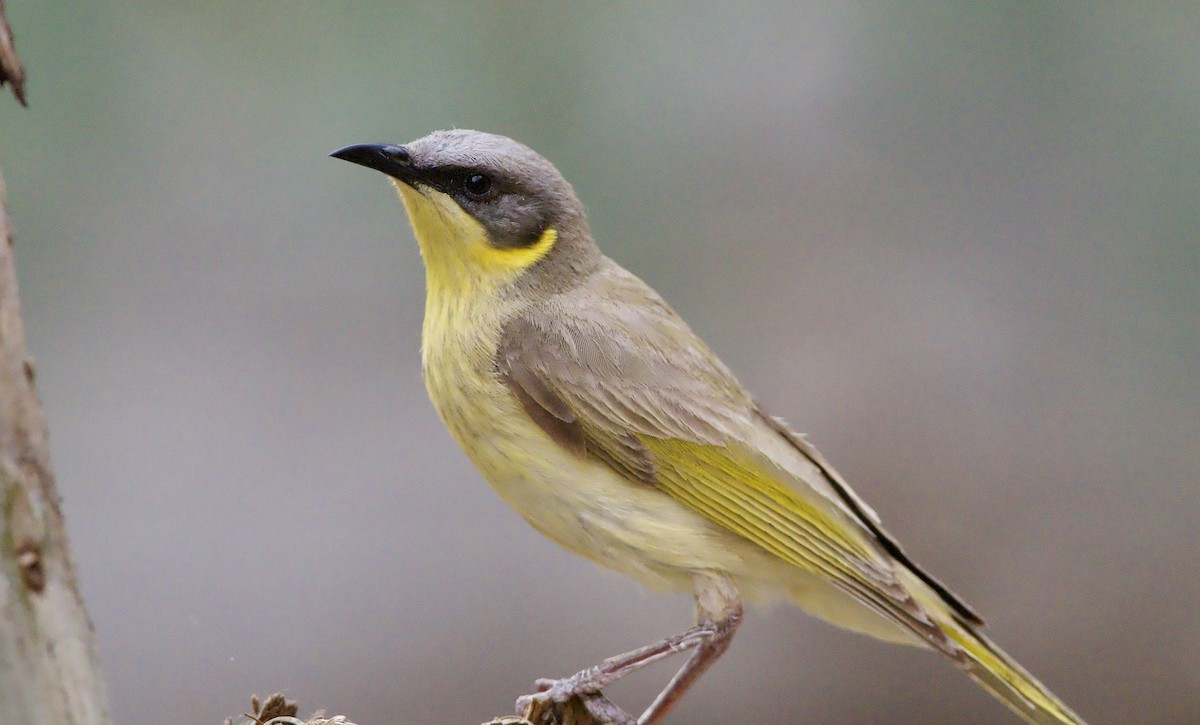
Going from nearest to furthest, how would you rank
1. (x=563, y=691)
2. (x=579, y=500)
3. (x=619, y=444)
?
1. (x=563, y=691)
2. (x=579, y=500)
3. (x=619, y=444)

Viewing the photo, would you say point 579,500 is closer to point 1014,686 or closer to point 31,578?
point 1014,686

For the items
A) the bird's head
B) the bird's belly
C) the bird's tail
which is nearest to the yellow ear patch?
the bird's head

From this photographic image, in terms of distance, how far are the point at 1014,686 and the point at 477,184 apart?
6.42ft

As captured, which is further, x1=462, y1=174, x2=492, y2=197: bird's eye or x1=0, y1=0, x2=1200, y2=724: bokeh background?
x1=0, y1=0, x2=1200, y2=724: bokeh background

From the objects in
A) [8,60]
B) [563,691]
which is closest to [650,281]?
[563,691]

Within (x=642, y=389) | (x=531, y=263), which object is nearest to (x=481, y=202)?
(x=531, y=263)

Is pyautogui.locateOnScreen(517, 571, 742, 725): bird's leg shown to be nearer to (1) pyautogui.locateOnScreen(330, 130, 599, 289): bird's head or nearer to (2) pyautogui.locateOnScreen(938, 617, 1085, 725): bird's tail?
(2) pyautogui.locateOnScreen(938, 617, 1085, 725): bird's tail

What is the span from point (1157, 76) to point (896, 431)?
6.82 ft

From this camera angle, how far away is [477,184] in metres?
3.23

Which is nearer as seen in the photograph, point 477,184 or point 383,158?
point 383,158

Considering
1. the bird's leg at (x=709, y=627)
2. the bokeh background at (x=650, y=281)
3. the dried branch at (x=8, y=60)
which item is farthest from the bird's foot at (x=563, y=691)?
the bokeh background at (x=650, y=281)

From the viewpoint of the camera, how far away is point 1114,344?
20.0 feet

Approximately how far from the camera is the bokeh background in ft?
17.5

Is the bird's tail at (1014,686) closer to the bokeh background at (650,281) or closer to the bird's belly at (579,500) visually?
the bird's belly at (579,500)
